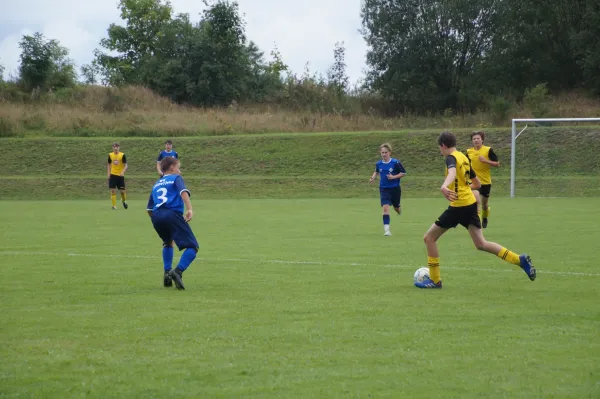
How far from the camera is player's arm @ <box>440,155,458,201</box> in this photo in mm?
9250

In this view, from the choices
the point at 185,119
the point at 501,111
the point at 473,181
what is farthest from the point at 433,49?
the point at 473,181

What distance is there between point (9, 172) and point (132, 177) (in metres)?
6.47

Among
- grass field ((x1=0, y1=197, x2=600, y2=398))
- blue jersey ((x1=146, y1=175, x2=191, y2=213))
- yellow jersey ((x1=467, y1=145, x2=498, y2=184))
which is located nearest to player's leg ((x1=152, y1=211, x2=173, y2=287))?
blue jersey ((x1=146, y1=175, x2=191, y2=213))

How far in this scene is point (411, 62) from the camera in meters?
59.5

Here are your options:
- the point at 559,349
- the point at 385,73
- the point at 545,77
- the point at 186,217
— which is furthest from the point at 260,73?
the point at 559,349

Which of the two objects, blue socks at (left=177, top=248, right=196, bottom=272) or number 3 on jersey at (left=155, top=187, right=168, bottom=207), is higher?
number 3 on jersey at (left=155, top=187, right=168, bottom=207)

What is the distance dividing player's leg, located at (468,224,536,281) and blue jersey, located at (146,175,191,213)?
11.5 ft

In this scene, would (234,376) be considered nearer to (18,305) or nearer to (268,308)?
(268,308)

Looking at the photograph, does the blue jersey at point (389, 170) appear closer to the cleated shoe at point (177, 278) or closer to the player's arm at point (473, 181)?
the player's arm at point (473, 181)

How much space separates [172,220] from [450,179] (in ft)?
10.7

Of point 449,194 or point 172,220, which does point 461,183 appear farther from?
point 172,220

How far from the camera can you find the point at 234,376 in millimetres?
5520

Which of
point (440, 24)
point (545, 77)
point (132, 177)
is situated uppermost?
point (440, 24)

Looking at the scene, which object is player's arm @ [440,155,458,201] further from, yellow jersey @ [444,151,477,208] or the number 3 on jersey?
the number 3 on jersey
